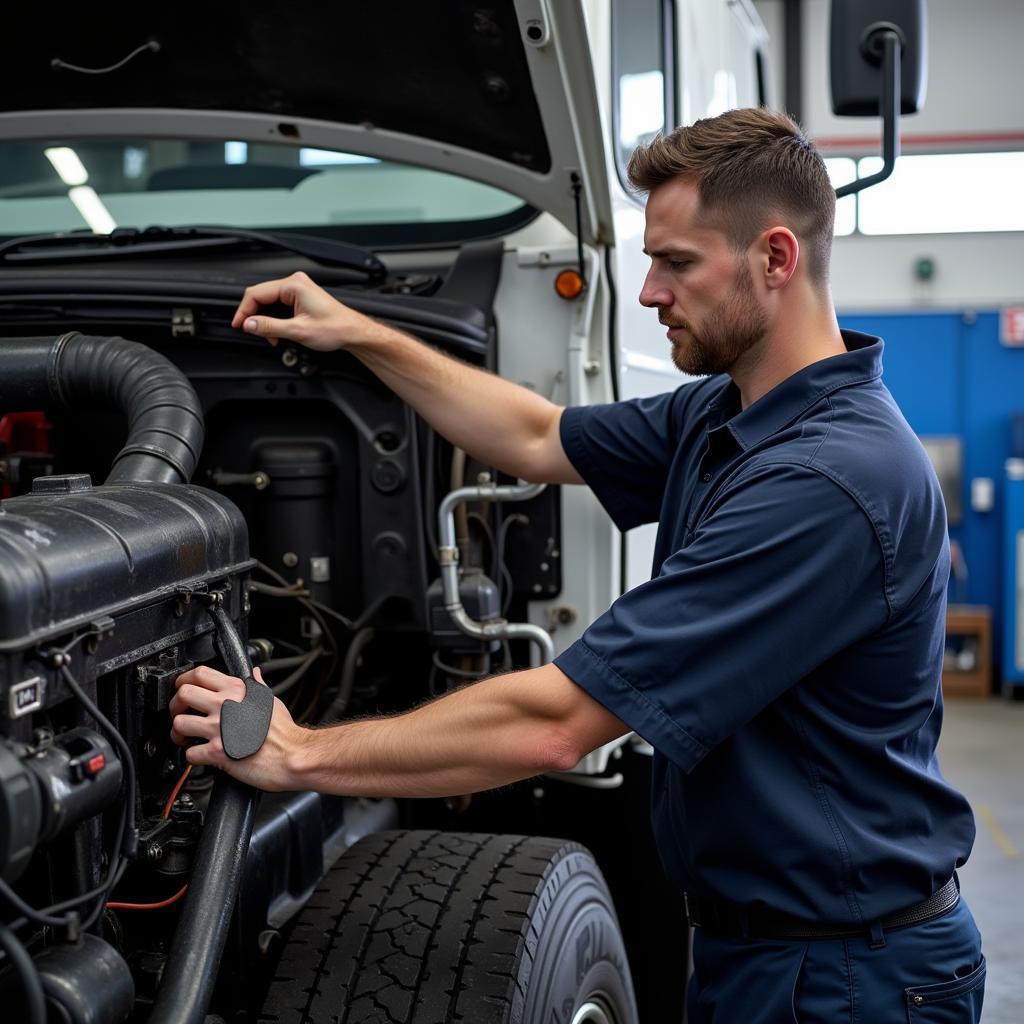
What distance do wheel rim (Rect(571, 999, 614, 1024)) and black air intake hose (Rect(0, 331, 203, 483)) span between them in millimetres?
986

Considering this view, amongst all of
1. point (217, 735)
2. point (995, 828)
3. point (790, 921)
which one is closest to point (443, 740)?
point (217, 735)

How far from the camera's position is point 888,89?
213 centimetres

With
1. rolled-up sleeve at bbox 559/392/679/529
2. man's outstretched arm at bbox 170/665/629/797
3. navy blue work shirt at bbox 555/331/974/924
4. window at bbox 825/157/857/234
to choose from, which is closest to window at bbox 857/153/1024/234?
window at bbox 825/157/857/234

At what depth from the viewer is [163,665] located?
4.72 ft

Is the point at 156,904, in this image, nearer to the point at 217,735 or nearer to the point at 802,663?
the point at 217,735

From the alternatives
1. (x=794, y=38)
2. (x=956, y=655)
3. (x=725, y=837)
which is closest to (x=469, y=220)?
(x=725, y=837)

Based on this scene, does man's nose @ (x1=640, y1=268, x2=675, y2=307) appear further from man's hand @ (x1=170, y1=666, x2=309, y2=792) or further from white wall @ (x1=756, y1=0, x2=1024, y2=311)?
white wall @ (x1=756, y1=0, x2=1024, y2=311)

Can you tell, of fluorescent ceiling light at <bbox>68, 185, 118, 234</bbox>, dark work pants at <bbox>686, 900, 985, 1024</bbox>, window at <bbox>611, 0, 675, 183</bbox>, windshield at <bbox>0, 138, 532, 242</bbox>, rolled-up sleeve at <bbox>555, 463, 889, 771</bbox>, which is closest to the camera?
rolled-up sleeve at <bbox>555, 463, 889, 771</bbox>

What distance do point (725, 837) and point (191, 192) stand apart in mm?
1764

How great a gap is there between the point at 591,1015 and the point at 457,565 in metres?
0.73

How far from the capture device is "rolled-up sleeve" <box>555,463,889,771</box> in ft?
4.63

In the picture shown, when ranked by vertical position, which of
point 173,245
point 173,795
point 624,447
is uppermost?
point 173,245

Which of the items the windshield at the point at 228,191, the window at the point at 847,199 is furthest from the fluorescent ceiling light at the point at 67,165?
the window at the point at 847,199

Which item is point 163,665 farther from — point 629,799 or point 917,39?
point 917,39
